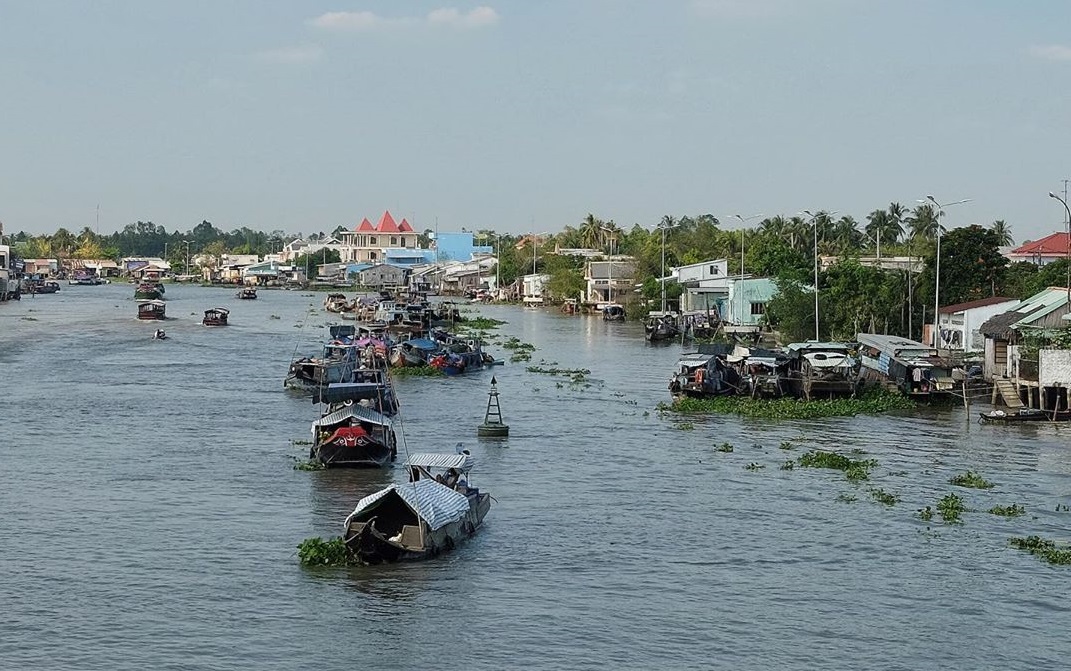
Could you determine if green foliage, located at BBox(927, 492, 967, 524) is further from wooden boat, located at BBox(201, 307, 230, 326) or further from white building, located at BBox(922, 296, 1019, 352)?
wooden boat, located at BBox(201, 307, 230, 326)

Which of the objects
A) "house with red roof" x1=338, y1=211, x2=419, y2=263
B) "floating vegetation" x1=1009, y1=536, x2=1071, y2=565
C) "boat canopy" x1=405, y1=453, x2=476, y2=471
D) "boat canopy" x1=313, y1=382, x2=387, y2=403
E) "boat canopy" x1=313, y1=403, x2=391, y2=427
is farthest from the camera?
"house with red roof" x1=338, y1=211, x2=419, y2=263

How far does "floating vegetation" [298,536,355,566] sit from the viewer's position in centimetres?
2053

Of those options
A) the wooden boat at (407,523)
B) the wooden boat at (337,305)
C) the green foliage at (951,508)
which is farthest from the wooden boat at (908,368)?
the wooden boat at (337,305)

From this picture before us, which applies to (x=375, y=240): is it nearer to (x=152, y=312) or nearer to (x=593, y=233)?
(x=593, y=233)

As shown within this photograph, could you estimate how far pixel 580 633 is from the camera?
709 inches

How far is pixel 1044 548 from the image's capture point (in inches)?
875

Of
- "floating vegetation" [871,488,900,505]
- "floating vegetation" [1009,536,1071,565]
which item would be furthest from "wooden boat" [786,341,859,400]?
"floating vegetation" [1009,536,1071,565]

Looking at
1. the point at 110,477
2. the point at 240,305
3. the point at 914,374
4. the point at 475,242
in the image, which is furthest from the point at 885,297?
the point at 475,242

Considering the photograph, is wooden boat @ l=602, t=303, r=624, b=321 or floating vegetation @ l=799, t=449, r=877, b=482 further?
wooden boat @ l=602, t=303, r=624, b=321

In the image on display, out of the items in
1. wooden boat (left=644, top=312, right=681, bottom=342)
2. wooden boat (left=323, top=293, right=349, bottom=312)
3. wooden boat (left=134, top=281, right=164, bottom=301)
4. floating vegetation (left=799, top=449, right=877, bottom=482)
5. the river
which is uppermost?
wooden boat (left=134, top=281, right=164, bottom=301)

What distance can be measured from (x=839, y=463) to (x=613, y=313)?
59751 mm

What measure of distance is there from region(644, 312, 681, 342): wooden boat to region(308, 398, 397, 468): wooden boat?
132 feet

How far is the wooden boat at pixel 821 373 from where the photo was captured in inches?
1586

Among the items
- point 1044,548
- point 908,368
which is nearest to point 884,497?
point 1044,548
